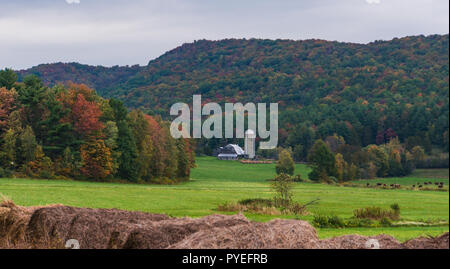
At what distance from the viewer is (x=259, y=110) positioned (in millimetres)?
115500

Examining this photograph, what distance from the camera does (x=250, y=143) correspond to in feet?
337

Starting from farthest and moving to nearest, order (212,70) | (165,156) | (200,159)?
(212,70), (200,159), (165,156)

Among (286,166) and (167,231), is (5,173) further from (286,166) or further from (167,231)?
(286,166)

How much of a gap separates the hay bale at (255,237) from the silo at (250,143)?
89.9 meters

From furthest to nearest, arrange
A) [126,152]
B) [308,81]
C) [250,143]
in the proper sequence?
[308,81], [250,143], [126,152]

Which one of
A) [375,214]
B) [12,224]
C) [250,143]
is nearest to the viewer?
[12,224]

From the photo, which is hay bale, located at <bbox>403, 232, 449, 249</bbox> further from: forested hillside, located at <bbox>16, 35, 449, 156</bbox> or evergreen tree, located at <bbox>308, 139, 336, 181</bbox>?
evergreen tree, located at <bbox>308, 139, 336, 181</bbox>

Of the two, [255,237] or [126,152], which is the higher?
[255,237]

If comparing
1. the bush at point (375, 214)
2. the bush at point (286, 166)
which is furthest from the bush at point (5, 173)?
the bush at point (286, 166)

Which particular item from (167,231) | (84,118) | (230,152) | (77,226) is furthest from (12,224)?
(230,152)

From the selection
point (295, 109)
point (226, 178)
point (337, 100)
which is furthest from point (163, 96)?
point (226, 178)

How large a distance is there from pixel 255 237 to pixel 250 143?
93.6 meters
